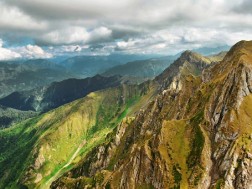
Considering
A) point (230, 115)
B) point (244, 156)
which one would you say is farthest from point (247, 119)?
point (244, 156)

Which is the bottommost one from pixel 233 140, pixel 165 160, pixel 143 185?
pixel 143 185

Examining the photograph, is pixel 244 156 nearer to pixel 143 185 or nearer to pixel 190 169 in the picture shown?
pixel 190 169

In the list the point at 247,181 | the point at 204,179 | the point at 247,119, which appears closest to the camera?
the point at 247,181

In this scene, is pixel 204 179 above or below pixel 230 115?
below

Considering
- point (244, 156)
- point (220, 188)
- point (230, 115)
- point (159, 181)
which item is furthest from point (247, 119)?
point (159, 181)

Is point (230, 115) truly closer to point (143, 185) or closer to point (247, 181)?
point (247, 181)

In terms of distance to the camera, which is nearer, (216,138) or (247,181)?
(247,181)

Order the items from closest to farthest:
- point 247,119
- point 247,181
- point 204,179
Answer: point 247,181 → point 204,179 → point 247,119

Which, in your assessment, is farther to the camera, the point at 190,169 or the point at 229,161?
the point at 190,169

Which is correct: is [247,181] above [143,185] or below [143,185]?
above
